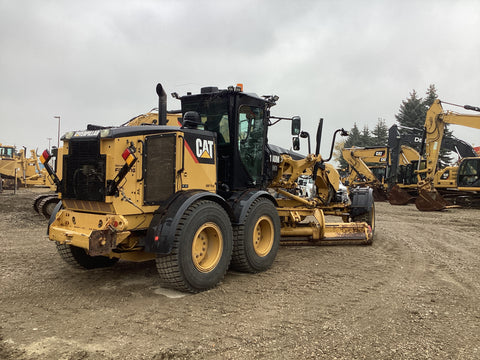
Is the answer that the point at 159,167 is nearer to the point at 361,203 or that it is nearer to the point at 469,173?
the point at 361,203

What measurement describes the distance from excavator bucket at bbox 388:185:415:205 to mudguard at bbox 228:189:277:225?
51.2ft

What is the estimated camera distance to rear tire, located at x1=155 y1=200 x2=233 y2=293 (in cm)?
426

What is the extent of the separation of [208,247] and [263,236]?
134 cm

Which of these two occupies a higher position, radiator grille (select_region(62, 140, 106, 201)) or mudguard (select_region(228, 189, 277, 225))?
radiator grille (select_region(62, 140, 106, 201))

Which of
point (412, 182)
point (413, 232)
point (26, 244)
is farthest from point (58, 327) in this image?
point (412, 182)

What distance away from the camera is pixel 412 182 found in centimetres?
2009

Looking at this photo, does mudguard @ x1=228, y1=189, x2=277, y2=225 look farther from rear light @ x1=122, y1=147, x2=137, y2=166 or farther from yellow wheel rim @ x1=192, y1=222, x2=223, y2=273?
rear light @ x1=122, y1=147, x2=137, y2=166

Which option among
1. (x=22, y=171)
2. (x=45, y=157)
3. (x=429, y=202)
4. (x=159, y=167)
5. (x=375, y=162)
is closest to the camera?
(x=159, y=167)

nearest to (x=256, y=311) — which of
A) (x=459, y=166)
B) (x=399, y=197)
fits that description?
(x=459, y=166)

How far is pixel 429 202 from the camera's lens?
52.3 ft

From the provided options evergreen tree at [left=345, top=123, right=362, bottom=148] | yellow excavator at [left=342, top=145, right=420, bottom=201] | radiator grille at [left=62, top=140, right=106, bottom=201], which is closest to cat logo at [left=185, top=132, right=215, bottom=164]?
radiator grille at [left=62, top=140, right=106, bottom=201]

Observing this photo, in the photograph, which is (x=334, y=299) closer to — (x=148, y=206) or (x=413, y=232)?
(x=148, y=206)

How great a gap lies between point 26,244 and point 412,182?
60.5ft

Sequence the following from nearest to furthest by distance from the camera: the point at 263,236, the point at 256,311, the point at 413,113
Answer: the point at 256,311, the point at 263,236, the point at 413,113
